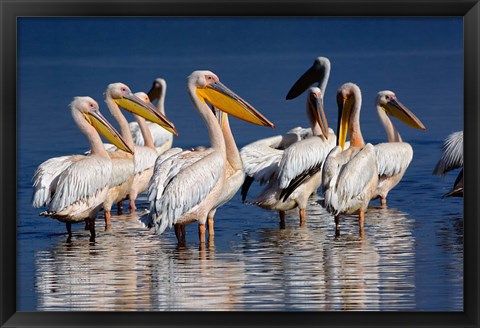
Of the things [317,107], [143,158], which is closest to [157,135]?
[143,158]

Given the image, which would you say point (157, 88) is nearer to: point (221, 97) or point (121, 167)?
point (121, 167)

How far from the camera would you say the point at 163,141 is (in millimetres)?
11789

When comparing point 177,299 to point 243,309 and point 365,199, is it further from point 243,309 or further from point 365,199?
point 365,199

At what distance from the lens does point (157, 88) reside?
35.9 feet

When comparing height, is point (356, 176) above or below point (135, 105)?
below

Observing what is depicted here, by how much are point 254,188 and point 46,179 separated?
63.0 inches

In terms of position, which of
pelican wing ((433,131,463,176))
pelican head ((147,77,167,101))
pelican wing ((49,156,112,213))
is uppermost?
pelican head ((147,77,167,101))

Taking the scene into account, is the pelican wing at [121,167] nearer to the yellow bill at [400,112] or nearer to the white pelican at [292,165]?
the white pelican at [292,165]

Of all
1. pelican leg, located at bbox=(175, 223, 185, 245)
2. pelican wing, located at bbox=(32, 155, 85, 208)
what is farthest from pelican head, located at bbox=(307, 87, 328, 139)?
pelican wing, located at bbox=(32, 155, 85, 208)

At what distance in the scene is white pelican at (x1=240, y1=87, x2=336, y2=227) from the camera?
1038 centimetres

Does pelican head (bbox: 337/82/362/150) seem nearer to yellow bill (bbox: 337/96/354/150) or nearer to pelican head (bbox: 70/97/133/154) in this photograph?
yellow bill (bbox: 337/96/354/150)
